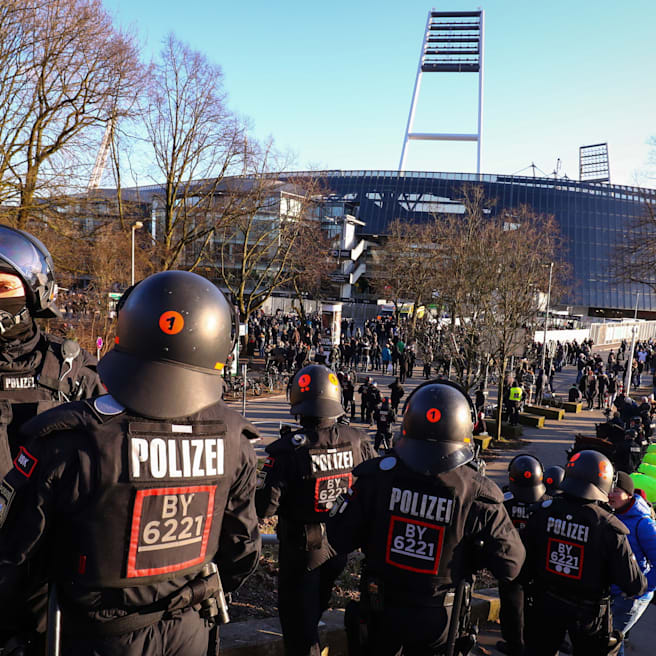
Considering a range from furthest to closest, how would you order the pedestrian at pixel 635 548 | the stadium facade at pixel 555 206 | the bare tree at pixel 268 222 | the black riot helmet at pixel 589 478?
the stadium facade at pixel 555 206 → the bare tree at pixel 268 222 → the pedestrian at pixel 635 548 → the black riot helmet at pixel 589 478

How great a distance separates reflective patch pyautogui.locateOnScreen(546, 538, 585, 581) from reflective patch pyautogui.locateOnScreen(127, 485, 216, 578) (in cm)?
260

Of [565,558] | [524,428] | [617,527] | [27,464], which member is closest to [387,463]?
[565,558]

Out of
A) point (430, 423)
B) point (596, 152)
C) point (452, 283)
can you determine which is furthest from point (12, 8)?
point (596, 152)

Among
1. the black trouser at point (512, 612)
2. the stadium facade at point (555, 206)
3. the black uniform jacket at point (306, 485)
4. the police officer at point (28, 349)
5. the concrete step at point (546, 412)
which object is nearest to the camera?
the police officer at point (28, 349)

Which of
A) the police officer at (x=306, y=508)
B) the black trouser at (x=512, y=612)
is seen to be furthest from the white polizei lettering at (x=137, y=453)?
the black trouser at (x=512, y=612)

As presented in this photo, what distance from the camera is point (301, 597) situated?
3682mm

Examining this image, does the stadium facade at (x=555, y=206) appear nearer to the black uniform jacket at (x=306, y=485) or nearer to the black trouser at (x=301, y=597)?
the black uniform jacket at (x=306, y=485)

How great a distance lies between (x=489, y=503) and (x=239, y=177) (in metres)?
20.1

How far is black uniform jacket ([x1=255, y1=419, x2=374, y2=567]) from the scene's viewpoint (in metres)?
3.79

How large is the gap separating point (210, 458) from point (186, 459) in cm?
10

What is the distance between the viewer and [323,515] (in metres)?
3.85

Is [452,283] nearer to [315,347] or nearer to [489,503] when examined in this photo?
[315,347]

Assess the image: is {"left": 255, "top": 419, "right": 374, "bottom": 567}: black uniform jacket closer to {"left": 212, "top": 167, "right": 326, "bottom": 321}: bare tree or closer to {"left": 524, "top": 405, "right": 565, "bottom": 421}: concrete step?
{"left": 212, "top": 167, "right": 326, "bottom": 321}: bare tree

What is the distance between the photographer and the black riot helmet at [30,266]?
3.22 m
